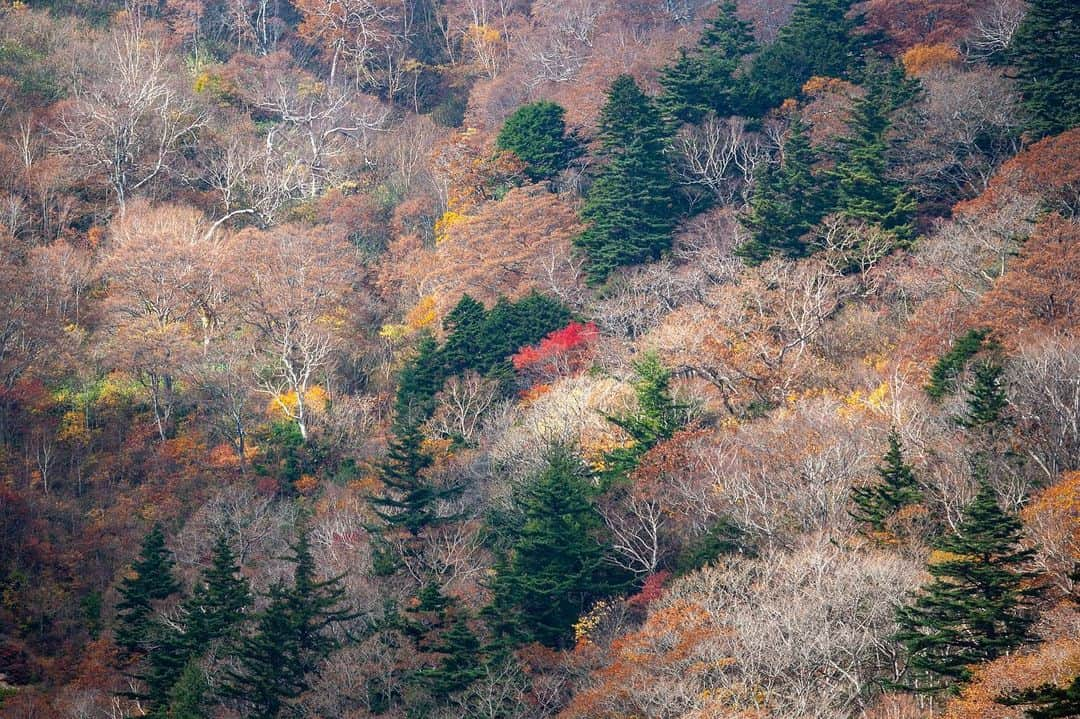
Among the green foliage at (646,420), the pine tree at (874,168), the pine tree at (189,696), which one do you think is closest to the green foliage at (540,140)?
the pine tree at (874,168)

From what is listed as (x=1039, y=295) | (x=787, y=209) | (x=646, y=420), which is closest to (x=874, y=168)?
(x=787, y=209)

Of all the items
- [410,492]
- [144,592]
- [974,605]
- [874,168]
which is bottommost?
[144,592]

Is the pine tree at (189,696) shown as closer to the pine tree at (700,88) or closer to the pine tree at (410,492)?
the pine tree at (410,492)

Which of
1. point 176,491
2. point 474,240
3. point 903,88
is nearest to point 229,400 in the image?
point 176,491

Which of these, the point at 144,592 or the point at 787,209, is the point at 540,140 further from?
the point at 144,592

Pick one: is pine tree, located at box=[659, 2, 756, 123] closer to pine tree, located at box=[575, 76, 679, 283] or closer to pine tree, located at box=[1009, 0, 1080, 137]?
pine tree, located at box=[575, 76, 679, 283]

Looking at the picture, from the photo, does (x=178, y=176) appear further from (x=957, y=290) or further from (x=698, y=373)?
(x=957, y=290)
